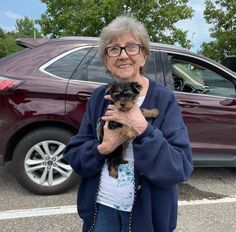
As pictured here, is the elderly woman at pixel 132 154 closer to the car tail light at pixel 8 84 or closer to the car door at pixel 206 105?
the car tail light at pixel 8 84

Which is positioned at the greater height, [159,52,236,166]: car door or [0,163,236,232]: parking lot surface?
[159,52,236,166]: car door

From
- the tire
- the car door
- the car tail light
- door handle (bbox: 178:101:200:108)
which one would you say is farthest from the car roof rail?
door handle (bbox: 178:101:200:108)

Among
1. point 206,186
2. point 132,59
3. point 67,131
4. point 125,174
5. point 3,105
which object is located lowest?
point 206,186

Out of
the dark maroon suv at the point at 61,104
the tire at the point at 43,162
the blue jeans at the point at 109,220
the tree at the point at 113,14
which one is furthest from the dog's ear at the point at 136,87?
the tree at the point at 113,14

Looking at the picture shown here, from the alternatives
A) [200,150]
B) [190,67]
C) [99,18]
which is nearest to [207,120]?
[200,150]

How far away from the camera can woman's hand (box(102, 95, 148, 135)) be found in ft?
5.63

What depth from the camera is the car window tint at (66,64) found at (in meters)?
4.26

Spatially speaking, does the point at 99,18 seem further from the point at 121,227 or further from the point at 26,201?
the point at 121,227

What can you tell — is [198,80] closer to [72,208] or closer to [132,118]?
[72,208]

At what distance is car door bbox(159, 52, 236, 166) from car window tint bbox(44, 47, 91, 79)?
0.94 m

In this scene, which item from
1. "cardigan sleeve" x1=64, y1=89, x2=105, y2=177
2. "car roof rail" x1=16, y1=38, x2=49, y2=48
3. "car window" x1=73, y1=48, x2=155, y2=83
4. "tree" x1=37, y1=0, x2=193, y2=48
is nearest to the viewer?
"cardigan sleeve" x1=64, y1=89, x2=105, y2=177

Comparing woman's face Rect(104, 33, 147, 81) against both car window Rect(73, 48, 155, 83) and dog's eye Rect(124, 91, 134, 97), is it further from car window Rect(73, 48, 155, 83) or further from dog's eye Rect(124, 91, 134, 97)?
car window Rect(73, 48, 155, 83)

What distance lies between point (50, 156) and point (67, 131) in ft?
1.01

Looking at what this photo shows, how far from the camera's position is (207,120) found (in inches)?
179
